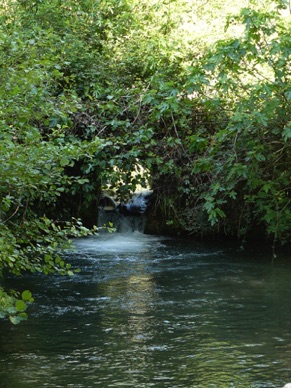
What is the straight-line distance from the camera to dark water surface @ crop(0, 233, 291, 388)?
6.80 m

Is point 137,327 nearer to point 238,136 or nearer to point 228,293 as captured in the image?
point 228,293

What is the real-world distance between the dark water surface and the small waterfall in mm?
3179

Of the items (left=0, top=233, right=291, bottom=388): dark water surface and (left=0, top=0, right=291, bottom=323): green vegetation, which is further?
(left=0, top=0, right=291, bottom=323): green vegetation

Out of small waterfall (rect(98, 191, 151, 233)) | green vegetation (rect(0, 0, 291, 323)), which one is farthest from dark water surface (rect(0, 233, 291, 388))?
small waterfall (rect(98, 191, 151, 233))

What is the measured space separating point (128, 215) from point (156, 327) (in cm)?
796

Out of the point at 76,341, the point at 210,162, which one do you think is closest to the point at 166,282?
the point at 210,162

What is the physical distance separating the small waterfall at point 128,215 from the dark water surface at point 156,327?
3179 mm

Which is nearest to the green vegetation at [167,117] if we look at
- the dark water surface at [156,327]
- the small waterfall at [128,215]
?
the small waterfall at [128,215]

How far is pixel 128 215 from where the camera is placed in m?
16.3

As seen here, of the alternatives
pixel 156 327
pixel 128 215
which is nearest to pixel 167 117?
pixel 128 215

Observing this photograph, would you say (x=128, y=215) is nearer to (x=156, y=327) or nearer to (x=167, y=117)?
(x=167, y=117)

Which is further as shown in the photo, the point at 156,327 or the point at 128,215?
the point at 128,215

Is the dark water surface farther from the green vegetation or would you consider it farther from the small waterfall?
the small waterfall

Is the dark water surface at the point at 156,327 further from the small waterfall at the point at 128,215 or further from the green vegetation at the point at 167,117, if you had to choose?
the small waterfall at the point at 128,215
